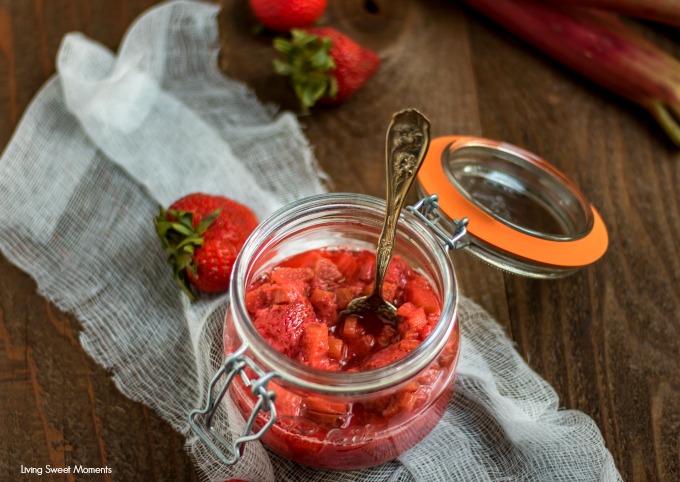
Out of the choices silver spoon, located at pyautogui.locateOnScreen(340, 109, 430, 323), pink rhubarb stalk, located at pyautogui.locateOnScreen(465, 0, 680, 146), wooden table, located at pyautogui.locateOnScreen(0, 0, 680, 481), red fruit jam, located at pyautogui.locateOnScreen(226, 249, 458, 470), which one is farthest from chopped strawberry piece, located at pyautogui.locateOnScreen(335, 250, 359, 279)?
pink rhubarb stalk, located at pyautogui.locateOnScreen(465, 0, 680, 146)

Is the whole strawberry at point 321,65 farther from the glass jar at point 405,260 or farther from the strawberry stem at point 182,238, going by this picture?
the strawberry stem at point 182,238

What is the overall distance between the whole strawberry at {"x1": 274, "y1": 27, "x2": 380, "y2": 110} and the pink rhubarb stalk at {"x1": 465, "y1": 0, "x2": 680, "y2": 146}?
52 centimetres

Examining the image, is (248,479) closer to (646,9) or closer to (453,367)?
(453,367)

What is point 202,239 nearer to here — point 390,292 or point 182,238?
point 182,238

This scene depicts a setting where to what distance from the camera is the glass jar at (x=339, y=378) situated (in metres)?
1.24

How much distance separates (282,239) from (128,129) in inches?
28.2

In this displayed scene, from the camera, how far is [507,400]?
61.9 inches

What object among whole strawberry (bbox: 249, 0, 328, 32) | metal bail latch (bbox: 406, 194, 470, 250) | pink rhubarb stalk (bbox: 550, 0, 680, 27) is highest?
whole strawberry (bbox: 249, 0, 328, 32)

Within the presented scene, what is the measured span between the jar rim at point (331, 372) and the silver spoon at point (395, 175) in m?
0.10

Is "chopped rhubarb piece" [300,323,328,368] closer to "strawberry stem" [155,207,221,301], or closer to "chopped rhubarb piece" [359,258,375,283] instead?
"chopped rhubarb piece" [359,258,375,283]

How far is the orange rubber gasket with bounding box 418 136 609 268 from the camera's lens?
1.57 metres

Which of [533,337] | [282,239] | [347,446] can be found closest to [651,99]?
[533,337]

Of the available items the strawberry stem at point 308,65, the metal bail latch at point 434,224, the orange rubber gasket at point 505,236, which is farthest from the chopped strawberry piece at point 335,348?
the strawberry stem at point 308,65

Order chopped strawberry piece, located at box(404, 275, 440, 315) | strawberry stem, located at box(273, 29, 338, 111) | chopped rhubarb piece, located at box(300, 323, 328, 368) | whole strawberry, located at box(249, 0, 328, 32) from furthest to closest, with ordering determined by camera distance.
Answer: whole strawberry, located at box(249, 0, 328, 32) < strawberry stem, located at box(273, 29, 338, 111) < chopped strawberry piece, located at box(404, 275, 440, 315) < chopped rhubarb piece, located at box(300, 323, 328, 368)
